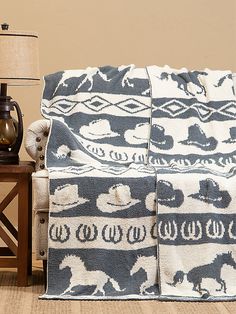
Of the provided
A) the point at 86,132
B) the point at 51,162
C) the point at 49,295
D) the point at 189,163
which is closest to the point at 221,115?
the point at 189,163

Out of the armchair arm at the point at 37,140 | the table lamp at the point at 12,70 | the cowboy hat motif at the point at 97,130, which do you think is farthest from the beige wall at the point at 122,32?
the armchair arm at the point at 37,140

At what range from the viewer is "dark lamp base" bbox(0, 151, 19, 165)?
358cm

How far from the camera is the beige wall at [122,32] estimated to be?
4375 mm

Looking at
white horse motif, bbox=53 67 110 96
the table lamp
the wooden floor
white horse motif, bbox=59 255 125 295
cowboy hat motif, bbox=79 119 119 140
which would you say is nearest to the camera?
the wooden floor

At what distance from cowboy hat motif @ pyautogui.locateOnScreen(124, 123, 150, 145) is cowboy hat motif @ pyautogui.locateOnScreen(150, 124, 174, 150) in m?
0.03

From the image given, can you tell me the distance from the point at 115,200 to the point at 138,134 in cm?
68

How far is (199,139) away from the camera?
153 inches

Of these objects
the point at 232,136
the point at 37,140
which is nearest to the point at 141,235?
the point at 37,140

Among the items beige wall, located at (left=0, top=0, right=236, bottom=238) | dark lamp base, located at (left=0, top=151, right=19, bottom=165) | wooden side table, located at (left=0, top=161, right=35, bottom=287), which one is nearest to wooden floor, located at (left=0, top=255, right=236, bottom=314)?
wooden side table, located at (left=0, top=161, right=35, bottom=287)

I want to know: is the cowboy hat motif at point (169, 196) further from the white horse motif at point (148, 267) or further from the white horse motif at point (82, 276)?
the white horse motif at point (82, 276)

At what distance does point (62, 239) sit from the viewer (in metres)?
3.29

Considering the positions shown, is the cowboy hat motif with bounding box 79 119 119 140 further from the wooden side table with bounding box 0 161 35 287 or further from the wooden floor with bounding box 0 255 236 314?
the wooden floor with bounding box 0 255 236 314

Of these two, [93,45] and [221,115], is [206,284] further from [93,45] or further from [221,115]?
[93,45]

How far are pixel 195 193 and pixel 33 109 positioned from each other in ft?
4.55
